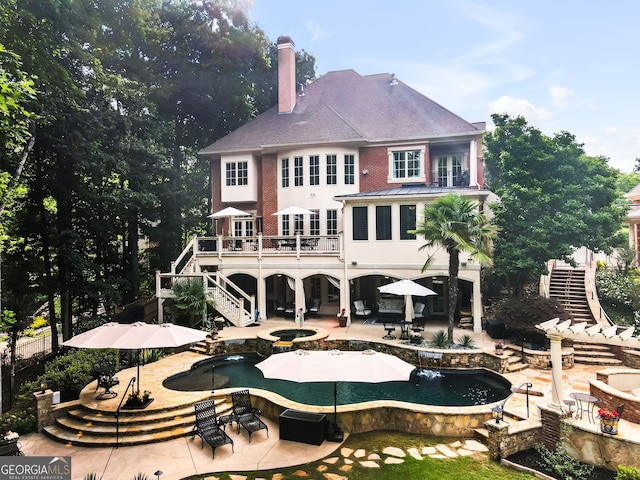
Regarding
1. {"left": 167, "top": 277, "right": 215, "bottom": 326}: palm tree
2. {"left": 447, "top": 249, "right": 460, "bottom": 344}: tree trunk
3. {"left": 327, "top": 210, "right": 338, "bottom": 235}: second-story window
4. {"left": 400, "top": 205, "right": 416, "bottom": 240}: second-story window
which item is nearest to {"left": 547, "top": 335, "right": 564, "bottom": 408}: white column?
{"left": 447, "top": 249, "right": 460, "bottom": 344}: tree trunk

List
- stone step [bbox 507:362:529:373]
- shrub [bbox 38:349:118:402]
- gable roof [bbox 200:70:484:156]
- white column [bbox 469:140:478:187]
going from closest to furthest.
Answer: shrub [bbox 38:349:118:402]
stone step [bbox 507:362:529:373]
white column [bbox 469:140:478:187]
gable roof [bbox 200:70:484:156]

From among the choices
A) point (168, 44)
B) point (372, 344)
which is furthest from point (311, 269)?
point (168, 44)

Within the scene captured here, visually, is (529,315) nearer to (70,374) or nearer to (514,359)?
(514,359)

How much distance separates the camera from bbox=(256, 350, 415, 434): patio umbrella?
8070 millimetres

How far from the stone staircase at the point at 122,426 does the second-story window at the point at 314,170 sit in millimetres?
15592

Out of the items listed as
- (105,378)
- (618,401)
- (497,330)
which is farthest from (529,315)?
(105,378)

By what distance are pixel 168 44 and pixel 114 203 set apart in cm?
1569

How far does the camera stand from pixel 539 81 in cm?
2028

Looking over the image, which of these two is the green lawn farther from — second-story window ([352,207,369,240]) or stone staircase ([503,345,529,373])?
second-story window ([352,207,369,240])

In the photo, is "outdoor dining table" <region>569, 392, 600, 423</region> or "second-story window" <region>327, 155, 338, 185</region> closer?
"outdoor dining table" <region>569, 392, 600, 423</region>

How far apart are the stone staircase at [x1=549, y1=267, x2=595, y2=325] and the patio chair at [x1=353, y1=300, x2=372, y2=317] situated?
9.55 m

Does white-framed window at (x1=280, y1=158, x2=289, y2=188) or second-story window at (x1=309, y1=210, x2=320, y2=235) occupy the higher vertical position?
white-framed window at (x1=280, y1=158, x2=289, y2=188)

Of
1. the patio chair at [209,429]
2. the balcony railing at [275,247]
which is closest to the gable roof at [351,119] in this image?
the balcony railing at [275,247]

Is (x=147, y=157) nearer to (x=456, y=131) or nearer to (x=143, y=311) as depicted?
(x=143, y=311)
